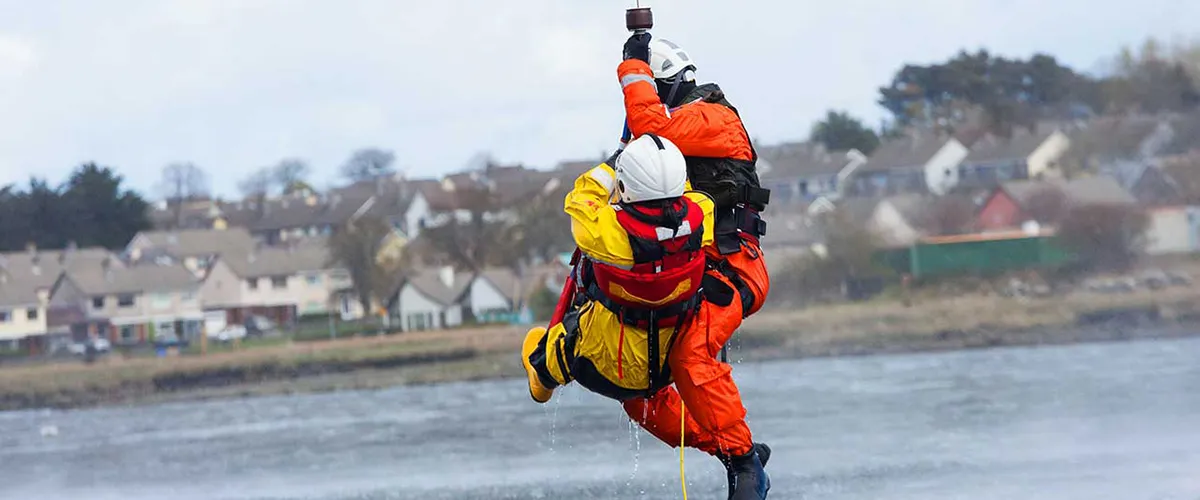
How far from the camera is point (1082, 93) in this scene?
38.5 m

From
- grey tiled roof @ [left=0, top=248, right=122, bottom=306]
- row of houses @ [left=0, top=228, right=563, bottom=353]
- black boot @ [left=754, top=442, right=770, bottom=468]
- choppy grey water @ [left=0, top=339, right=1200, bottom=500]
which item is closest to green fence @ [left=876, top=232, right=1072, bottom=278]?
row of houses @ [left=0, top=228, right=563, bottom=353]

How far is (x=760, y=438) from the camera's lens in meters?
11.8

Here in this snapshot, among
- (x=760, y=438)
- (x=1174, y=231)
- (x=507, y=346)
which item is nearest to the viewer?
(x=760, y=438)

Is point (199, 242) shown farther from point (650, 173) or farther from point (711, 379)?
point (650, 173)

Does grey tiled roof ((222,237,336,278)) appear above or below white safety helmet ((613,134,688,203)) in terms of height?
above

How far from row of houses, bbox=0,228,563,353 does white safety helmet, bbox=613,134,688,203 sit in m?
36.8

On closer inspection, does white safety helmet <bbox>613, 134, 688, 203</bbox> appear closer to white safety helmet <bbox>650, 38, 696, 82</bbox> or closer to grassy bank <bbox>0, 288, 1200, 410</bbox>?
white safety helmet <bbox>650, 38, 696, 82</bbox>

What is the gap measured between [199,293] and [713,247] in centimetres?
5002

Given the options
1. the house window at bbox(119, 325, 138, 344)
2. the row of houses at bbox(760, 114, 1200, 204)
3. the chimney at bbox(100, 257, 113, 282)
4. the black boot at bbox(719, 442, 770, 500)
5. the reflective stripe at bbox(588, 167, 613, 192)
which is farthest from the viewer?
the chimney at bbox(100, 257, 113, 282)

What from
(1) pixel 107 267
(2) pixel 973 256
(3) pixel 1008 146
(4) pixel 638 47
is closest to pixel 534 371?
(4) pixel 638 47

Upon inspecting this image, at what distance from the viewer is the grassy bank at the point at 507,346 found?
33125 mm

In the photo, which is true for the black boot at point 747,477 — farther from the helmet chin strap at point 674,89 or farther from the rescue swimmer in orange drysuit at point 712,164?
the helmet chin strap at point 674,89

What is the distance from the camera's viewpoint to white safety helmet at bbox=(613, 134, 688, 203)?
19.6ft

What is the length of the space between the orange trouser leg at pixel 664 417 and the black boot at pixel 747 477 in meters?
0.17
